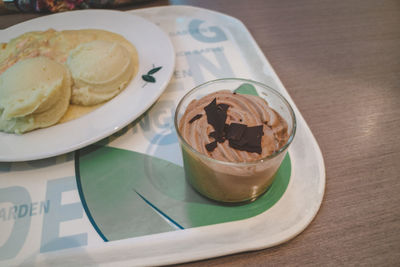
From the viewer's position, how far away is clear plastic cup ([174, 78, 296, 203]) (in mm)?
785

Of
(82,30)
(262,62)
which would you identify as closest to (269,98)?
(262,62)

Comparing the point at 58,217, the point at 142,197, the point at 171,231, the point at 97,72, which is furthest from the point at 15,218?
the point at 97,72

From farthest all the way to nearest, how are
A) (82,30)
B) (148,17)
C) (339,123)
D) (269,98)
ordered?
(148,17)
(82,30)
(339,123)
(269,98)

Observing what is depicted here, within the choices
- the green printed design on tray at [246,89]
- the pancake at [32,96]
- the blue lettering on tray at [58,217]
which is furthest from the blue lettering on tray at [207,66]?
the blue lettering on tray at [58,217]

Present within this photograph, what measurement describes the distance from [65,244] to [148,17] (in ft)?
5.31

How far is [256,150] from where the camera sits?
83 cm

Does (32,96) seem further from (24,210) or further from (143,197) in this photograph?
(143,197)

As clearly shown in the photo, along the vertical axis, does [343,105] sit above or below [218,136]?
below

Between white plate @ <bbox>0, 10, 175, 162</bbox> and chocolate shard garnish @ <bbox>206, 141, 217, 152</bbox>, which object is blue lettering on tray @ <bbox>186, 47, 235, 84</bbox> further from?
chocolate shard garnish @ <bbox>206, 141, 217, 152</bbox>

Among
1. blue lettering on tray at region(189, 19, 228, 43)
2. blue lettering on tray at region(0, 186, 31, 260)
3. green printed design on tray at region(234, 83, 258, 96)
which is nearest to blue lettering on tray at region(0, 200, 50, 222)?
blue lettering on tray at region(0, 186, 31, 260)

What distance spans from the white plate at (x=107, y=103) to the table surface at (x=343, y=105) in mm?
398

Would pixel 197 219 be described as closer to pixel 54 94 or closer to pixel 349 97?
pixel 54 94

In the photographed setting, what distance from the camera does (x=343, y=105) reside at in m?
1.29

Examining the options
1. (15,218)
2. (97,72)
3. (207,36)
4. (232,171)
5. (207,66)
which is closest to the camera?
(232,171)
